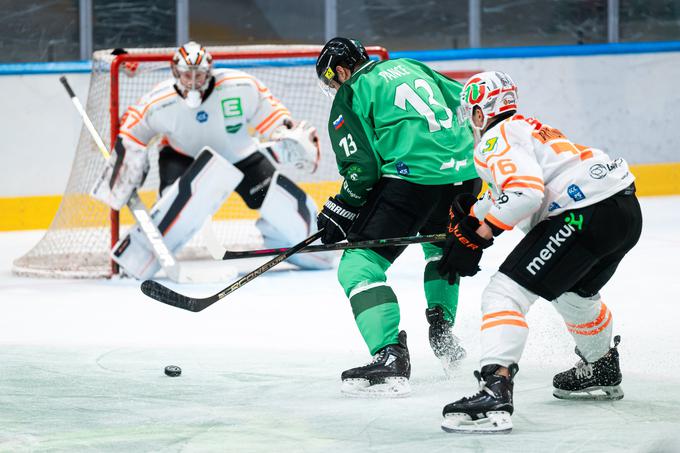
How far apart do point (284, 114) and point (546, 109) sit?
9.05ft

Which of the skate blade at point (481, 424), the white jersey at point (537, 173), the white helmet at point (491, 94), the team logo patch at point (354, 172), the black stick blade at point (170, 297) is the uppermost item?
the white helmet at point (491, 94)

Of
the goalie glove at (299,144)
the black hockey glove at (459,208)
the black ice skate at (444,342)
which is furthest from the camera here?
the goalie glove at (299,144)

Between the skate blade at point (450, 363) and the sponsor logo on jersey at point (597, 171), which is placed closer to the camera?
the sponsor logo on jersey at point (597, 171)

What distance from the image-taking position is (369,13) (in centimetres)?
877

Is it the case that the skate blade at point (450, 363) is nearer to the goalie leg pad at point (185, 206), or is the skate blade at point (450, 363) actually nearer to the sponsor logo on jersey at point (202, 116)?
the goalie leg pad at point (185, 206)

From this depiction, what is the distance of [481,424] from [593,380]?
499mm

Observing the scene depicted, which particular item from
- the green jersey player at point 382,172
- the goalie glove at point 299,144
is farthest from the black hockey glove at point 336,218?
the goalie glove at point 299,144

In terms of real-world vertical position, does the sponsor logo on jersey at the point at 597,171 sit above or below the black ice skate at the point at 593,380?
above

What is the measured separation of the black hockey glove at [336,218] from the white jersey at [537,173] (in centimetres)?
52

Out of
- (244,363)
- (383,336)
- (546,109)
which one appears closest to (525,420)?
(383,336)

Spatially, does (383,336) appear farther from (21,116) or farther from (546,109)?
(546,109)

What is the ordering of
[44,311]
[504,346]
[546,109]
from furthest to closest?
[546,109] → [44,311] → [504,346]

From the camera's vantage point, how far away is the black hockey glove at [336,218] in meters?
3.60

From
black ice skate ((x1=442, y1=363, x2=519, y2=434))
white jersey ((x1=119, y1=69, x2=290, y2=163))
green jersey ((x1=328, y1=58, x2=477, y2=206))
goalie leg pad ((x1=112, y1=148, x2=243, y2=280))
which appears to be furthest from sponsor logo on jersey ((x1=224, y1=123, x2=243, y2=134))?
black ice skate ((x1=442, y1=363, x2=519, y2=434))
